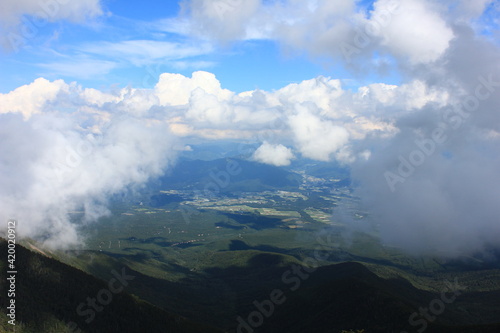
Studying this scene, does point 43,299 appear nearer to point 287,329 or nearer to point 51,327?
point 51,327

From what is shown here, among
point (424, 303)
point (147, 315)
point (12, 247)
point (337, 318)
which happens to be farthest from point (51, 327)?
point (424, 303)

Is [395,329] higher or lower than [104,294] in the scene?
lower

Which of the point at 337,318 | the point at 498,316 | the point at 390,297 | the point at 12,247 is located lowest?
the point at 498,316

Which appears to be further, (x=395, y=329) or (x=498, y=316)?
(x=498, y=316)

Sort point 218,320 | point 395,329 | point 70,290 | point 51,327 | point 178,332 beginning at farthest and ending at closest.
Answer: point 218,320 → point 70,290 → point 178,332 → point 51,327 → point 395,329

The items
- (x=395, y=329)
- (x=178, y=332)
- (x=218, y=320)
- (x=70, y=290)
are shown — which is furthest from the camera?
(x=218, y=320)

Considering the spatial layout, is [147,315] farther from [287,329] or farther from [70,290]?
[287,329]
